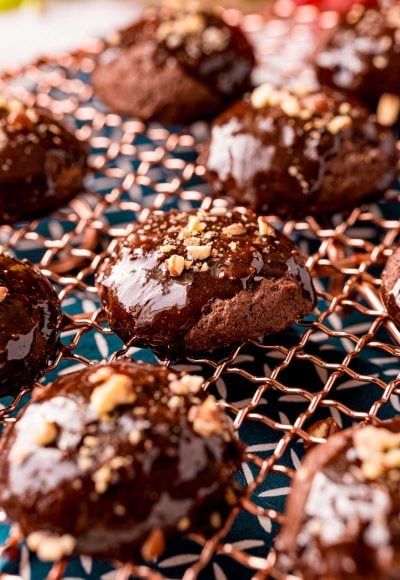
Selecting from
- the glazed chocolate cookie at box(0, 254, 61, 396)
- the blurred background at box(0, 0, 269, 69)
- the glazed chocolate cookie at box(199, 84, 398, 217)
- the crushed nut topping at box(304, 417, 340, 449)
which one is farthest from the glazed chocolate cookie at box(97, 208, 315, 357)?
the blurred background at box(0, 0, 269, 69)

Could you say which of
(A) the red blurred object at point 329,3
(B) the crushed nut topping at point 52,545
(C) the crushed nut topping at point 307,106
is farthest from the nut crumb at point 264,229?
(A) the red blurred object at point 329,3

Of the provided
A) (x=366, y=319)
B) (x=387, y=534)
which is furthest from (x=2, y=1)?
(x=387, y=534)

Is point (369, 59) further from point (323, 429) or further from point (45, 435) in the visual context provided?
point (45, 435)

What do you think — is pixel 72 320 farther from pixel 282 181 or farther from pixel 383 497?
pixel 383 497

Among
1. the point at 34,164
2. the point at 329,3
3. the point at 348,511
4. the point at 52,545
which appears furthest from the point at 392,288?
the point at 329,3

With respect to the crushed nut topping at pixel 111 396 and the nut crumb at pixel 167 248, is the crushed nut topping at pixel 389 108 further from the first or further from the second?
the crushed nut topping at pixel 111 396

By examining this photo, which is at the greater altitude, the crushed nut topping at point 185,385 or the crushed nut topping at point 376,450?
the crushed nut topping at point 376,450
